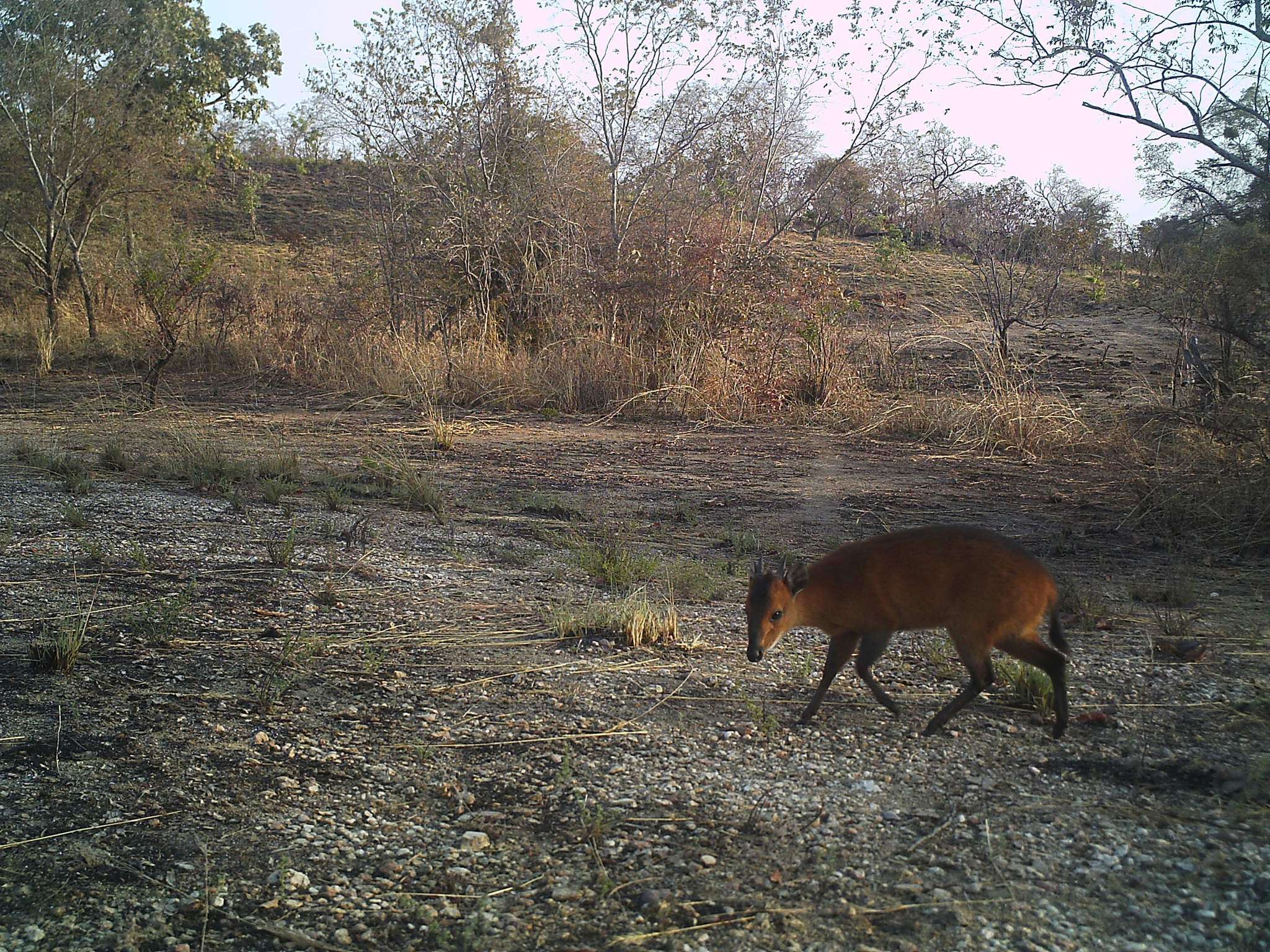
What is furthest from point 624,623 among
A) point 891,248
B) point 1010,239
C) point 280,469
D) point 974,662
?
point 891,248

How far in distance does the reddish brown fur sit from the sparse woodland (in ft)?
0.98

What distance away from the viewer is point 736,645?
4621mm

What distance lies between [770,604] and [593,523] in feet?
12.4

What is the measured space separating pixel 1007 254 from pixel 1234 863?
15.0m

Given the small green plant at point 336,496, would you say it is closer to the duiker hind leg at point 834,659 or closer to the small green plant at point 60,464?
the small green plant at point 60,464

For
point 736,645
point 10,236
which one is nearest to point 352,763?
point 736,645

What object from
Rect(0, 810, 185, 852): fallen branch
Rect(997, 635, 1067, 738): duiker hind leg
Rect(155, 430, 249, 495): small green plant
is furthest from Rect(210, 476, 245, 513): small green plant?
Rect(997, 635, 1067, 738): duiker hind leg

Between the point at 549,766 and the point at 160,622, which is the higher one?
the point at 160,622

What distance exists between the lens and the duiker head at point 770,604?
351 cm

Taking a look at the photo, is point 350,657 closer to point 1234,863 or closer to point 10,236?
point 1234,863

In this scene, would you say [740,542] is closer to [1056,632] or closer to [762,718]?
[762,718]

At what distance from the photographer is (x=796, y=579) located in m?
3.49

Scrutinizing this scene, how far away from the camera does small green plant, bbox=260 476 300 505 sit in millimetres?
7152

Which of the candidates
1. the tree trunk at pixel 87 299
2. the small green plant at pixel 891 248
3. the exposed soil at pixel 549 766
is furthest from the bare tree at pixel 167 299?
the small green plant at pixel 891 248
